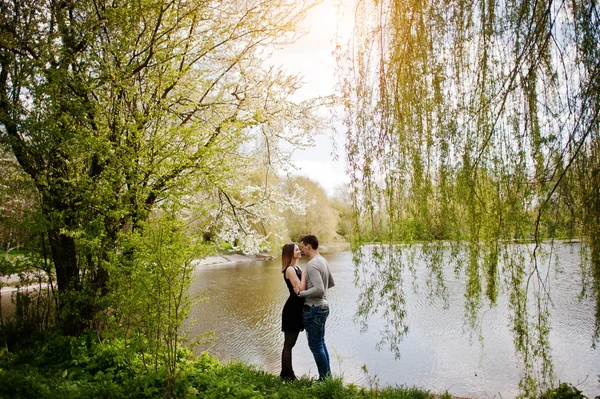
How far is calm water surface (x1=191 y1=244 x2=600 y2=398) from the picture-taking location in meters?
5.18

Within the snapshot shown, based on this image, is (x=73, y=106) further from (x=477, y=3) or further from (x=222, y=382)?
(x=477, y=3)

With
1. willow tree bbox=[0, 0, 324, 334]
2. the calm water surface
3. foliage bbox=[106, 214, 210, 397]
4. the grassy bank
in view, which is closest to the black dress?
the grassy bank

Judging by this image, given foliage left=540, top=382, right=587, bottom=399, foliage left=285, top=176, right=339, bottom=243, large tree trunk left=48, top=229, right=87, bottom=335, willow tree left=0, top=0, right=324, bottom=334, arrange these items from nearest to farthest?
foliage left=540, top=382, right=587, bottom=399 → willow tree left=0, top=0, right=324, bottom=334 → large tree trunk left=48, top=229, right=87, bottom=335 → foliage left=285, top=176, right=339, bottom=243

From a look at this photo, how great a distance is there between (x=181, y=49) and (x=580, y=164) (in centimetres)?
510

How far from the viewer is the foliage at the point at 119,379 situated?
3.29 m

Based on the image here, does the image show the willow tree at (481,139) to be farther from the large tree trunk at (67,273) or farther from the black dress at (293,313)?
the large tree trunk at (67,273)

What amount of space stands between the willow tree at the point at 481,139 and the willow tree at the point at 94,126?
7.91 ft

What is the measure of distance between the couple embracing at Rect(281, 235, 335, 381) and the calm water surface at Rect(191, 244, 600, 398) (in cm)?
89

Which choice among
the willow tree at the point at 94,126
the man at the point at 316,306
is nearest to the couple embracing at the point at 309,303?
A: the man at the point at 316,306

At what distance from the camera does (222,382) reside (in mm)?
3480

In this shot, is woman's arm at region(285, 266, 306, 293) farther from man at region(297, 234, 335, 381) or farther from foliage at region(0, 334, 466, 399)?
foliage at region(0, 334, 466, 399)

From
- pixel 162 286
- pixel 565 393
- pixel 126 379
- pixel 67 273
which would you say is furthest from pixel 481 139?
pixel 67 273

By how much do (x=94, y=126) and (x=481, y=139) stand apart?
4286 mm

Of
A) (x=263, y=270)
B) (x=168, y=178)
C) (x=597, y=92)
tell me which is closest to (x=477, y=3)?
(x=597, y=92)
